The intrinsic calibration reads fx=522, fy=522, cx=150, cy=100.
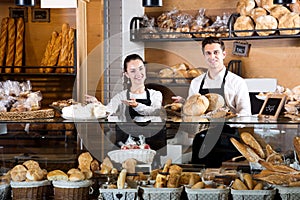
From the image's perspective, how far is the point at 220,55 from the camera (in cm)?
368

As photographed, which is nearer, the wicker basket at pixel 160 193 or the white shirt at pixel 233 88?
the wicker basket at pixel 160 193

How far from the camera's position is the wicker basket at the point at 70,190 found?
6.83 feet

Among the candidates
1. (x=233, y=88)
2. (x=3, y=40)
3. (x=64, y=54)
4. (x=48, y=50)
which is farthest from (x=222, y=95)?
(x=3, y=40)

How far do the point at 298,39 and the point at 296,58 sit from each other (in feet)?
0.51

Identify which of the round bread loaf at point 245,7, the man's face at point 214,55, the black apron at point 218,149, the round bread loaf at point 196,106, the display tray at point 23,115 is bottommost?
the black apron at point 218,149

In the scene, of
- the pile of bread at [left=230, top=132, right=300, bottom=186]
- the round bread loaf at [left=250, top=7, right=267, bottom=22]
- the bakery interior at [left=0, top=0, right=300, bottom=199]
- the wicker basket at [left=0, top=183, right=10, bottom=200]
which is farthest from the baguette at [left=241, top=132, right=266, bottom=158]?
the round bread loaf at [left=250, top=7, right=267, bottom=22]

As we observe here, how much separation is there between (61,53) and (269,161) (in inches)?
99.5

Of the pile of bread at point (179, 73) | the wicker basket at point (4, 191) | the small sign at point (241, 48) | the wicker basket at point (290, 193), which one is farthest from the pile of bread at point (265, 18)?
the wicker basket at point (4, 191)

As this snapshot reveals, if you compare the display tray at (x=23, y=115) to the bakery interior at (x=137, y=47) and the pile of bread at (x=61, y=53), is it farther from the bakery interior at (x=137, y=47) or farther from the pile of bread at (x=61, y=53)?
the pile of bread at (x=61, y=53)

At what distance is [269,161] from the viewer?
6.95 ft

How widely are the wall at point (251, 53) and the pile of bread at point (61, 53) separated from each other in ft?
2.30

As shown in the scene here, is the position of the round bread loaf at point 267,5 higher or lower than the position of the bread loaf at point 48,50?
higher

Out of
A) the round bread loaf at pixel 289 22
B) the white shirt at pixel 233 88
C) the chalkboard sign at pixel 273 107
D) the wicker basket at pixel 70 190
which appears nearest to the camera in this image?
the wicker basket at pixel 70 190

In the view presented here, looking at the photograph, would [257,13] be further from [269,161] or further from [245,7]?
[269,161]
